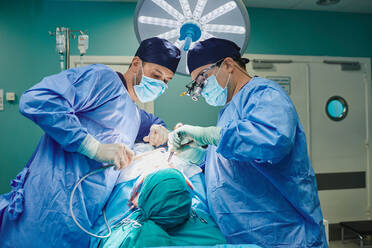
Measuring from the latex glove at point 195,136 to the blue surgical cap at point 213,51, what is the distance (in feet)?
1.20

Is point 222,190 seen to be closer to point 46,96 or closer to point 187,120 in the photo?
point 46,96

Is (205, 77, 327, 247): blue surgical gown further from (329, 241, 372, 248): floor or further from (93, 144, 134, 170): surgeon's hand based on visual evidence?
(329, 241, 372, 248): floor

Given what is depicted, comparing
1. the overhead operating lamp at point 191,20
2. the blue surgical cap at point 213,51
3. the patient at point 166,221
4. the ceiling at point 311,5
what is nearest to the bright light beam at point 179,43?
the overhead operating lamp at point 191,20

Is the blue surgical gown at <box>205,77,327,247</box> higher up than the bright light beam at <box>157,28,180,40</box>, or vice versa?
the bright light beam at <box>157,28,180,40</box>

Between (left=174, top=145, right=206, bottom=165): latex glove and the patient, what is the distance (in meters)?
0.38

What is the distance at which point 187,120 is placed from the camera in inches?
110

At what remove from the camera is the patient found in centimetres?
80

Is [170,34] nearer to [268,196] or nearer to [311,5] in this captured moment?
[268,196]

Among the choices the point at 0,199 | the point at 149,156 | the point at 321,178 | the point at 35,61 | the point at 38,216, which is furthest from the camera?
the point at 321,178

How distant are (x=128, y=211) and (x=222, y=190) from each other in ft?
1.33

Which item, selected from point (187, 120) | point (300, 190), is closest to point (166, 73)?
point (300, 190)

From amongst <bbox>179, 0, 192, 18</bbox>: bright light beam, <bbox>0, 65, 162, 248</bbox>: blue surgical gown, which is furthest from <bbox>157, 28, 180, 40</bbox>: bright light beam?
<bbox>0, 65, 162, 248</bbox>: blue surgical gown

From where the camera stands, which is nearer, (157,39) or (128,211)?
(128,211)

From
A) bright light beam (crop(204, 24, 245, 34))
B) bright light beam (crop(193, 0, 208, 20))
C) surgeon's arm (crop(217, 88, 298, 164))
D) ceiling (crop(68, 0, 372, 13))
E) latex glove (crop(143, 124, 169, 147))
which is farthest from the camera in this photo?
ceiling (crop(68, 0, 372, 13))
